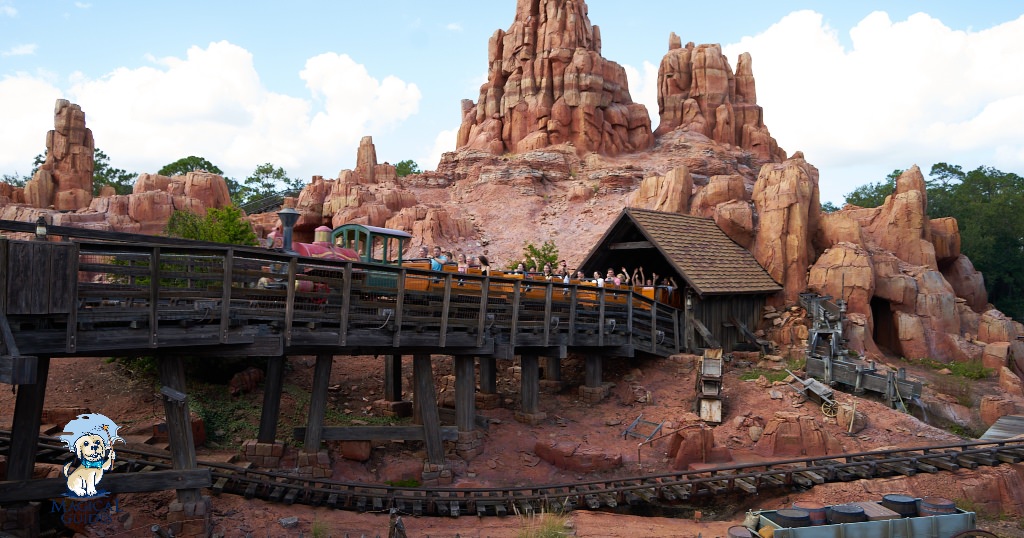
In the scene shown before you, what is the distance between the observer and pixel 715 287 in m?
19.8

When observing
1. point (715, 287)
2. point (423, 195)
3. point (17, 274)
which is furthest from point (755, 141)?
point (17, 274)

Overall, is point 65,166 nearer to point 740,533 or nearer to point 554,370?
point 554,370

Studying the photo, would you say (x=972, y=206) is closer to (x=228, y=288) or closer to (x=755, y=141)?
(x=755, y=141)

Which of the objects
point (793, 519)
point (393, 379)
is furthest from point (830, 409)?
point (393, 379)

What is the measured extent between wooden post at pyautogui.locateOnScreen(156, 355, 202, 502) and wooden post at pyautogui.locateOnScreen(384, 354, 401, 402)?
745 centimetres

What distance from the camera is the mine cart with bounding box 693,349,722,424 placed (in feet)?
53.0

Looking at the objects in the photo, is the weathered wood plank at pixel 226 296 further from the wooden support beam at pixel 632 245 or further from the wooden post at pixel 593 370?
the wooden support beam at pixel 632 245

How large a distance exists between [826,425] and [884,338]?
10.9 meters

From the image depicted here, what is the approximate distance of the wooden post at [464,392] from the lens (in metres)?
14.3

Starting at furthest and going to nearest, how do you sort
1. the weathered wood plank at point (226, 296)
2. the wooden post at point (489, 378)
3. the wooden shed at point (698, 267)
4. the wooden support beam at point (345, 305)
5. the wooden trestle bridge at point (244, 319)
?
1. the wooden shed at point (698, 267)
2. the wooden post at point (489, 378)
3. the wooden support beam at point (345, 305)
4. the weathered wood plank at point (226, 296)
5. the wooden trestle bridge at point (244, 319)

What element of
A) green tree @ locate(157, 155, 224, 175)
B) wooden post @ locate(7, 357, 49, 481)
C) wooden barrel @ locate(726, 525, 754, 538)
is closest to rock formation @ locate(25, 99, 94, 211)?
green tree @ locate(157, 155, 224, 175)

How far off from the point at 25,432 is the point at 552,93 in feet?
182

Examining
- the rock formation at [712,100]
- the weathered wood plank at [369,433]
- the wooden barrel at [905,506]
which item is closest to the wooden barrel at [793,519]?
the wooden barrel at [905,506]

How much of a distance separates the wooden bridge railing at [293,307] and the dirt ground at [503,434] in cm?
222
